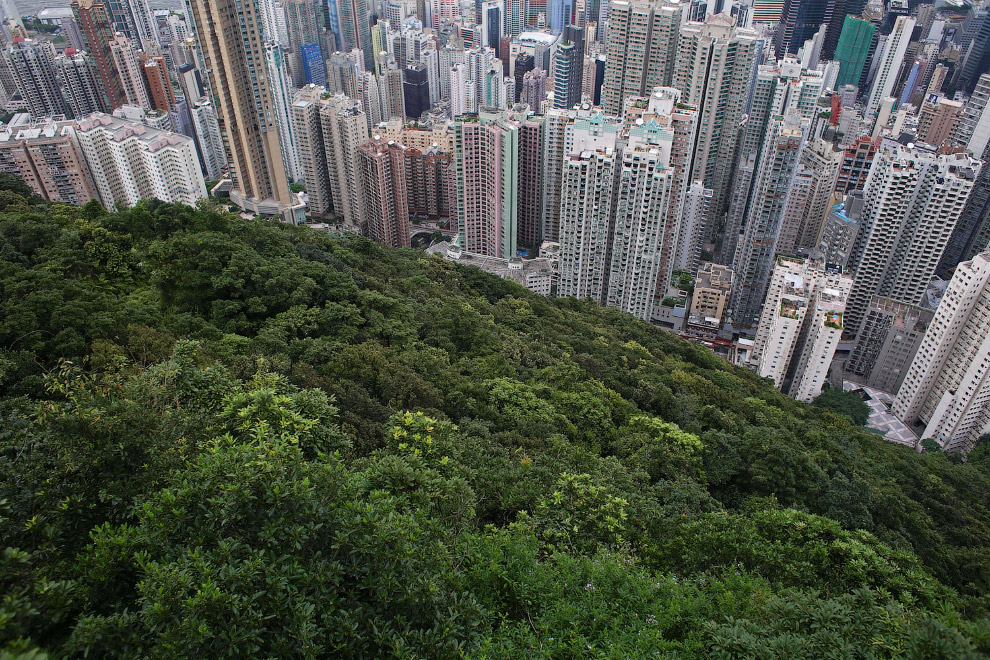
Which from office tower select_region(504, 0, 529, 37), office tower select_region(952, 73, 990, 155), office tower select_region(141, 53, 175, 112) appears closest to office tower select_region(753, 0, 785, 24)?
office tower select_region(504, 0, 529, 37)

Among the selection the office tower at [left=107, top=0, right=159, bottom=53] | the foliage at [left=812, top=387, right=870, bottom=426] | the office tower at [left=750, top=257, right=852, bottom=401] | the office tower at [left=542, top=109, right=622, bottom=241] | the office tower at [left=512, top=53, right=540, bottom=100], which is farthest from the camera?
the office tower at [left=107, top=0, right=159, bottom=53]

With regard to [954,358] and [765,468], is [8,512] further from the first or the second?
[954,358]

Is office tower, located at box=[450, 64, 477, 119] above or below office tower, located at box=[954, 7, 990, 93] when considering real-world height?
below

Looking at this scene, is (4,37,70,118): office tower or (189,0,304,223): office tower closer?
(189,0,304,223): office tower

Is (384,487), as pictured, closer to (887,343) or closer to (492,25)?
(887,343)

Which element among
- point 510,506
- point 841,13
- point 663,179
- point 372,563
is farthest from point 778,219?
point 841,13

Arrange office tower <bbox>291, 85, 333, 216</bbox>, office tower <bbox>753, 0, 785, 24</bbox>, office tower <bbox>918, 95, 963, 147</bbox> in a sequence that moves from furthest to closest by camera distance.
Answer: office tower <bbox>753, 0, 785, 24</bbox>
office tower <bbox>918, 95, 963, 147</bbox>
office tower <bbox>291, 85, 333, 216</bbox>

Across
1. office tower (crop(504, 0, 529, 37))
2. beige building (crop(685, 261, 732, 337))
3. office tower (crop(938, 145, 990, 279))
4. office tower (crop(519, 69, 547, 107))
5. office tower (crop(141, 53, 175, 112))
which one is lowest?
beige building (crop(685, 261, 732, 337))

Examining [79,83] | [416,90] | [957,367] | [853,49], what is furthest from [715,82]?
[79,83]

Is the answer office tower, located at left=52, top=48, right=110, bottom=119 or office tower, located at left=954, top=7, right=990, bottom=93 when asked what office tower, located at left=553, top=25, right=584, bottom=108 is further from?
office tower, located at left=52, top=48, right=110, bottom=119
